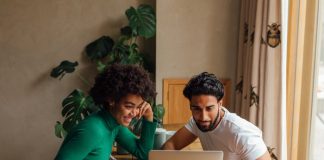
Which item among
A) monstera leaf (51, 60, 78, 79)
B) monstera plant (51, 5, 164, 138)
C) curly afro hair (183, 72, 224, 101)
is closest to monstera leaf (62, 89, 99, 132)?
monstera plant (51, 5, 164, 138)

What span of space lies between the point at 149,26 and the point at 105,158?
161 centimetres

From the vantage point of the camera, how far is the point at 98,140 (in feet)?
4.64

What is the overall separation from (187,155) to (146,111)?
16.3 inches

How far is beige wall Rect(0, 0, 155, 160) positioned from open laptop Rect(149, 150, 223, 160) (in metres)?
1.95

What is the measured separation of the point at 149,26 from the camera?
295cm

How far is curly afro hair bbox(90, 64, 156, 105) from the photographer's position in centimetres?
146

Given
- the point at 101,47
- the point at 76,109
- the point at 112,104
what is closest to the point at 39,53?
the point at 101,47

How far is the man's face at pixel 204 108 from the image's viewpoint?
148 cm

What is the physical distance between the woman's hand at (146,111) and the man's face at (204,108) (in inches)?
8.2

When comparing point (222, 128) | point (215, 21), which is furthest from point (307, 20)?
point (222, 128)

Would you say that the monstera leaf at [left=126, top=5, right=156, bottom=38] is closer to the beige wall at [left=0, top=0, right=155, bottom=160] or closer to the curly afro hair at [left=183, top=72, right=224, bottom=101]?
the beige wall at [left=0, top=0, right=155, bottom=160]

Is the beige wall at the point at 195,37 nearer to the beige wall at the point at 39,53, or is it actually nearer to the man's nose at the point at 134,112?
the beige wall at the point at 39,53

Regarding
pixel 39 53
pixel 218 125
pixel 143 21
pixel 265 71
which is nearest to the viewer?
pixel 218 125

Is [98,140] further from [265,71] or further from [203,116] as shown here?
[265,71]
